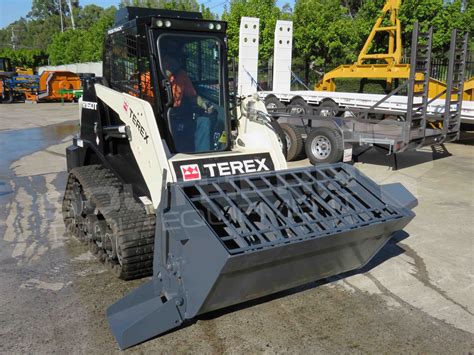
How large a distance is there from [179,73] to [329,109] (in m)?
8.17

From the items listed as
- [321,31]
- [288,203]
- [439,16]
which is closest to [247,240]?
[288,203]

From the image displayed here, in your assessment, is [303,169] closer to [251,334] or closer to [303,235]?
[303,235]

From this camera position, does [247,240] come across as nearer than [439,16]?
Yes

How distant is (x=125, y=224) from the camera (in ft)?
14.0

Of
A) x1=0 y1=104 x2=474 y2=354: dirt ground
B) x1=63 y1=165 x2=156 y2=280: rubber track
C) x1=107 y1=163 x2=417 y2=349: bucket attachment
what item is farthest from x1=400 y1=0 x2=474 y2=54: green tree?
x1=63 y1=165 x2=156 y2=280: rubber track

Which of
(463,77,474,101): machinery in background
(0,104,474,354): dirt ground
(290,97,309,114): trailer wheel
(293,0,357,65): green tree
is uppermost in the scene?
(293,0,357,65): green tree

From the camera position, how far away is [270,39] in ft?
77.3

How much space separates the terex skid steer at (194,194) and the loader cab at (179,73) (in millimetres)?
11

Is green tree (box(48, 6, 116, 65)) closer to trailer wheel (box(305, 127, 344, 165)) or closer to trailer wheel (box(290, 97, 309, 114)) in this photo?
trailer wheel (box(290, 97, 309, 114))

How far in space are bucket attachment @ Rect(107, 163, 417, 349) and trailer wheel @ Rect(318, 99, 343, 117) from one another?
25.5 feet

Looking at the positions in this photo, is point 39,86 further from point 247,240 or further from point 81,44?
point 247,240

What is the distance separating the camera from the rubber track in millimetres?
4207

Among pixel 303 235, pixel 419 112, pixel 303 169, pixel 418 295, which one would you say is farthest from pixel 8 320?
pixel 419 112

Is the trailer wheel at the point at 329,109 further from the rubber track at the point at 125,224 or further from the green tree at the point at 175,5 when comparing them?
the green tree at the point at 175,5
